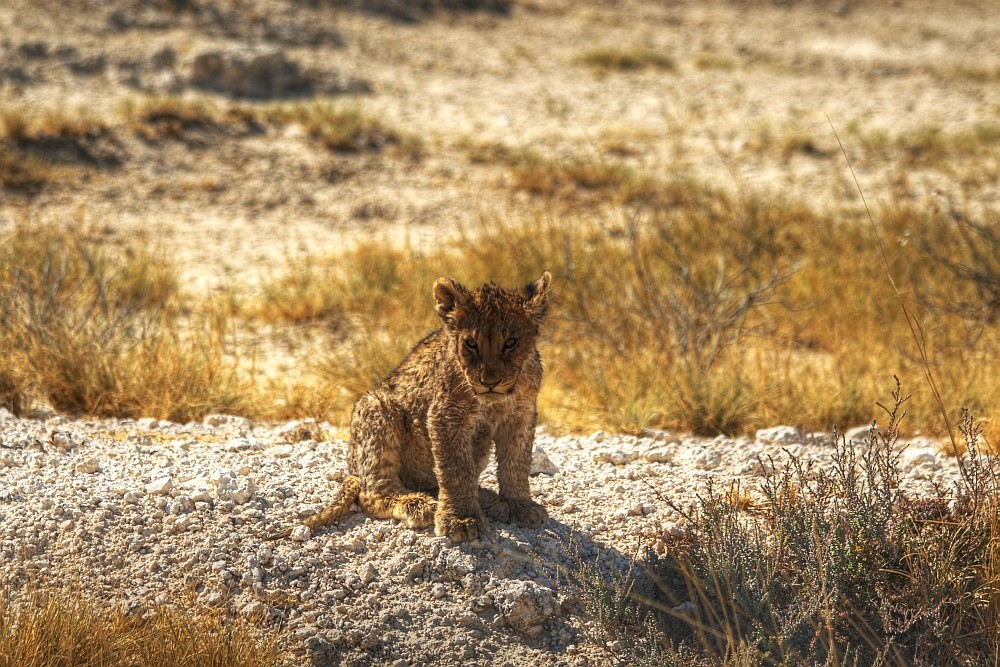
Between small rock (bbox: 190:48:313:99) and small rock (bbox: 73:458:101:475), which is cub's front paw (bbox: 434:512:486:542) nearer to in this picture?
small rock (bbox: 73:458:101:475)

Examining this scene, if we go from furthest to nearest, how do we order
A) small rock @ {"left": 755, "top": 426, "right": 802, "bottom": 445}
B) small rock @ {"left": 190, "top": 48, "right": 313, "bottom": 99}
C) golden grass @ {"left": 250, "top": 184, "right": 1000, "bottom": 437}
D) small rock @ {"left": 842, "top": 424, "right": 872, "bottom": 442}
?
small rock @ {"left": 190, "top": 48, "right": 313, "bottom": 99}, golden grass @ {"left": 250, "top": 184, "right": 1000, "bottom": 437}, small rock @ {"left": 842, "top": 424, "right": 872, "bottom": 442}, small rock @ {"left": 755, "top": 426, "right": 802, "bottom": 445}

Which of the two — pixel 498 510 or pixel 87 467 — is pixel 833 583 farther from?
pixel 87 467

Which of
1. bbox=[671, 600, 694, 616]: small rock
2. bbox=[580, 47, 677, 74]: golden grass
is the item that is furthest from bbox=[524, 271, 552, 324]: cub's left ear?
bbox=[580, 47, 677, 74]: golden grass

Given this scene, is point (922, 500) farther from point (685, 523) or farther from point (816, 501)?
point (685, 523)

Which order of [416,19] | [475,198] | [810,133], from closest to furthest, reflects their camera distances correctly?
1. [475,198]
2. [810,133]
3. [416,19]

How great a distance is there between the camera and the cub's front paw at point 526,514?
13.9ft

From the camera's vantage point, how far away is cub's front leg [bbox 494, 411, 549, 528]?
411 centimetres

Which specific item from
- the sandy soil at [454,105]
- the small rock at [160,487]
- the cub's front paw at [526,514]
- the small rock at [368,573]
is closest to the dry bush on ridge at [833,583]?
Result: the cub's front paw at [526,514]

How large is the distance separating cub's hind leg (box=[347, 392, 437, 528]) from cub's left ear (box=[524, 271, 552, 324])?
804mm

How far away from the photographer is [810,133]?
48.3ft

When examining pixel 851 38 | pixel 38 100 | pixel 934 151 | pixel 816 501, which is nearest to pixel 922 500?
pixel 816 501

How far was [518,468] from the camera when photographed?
4.20 m

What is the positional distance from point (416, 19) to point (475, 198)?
922 centimetres

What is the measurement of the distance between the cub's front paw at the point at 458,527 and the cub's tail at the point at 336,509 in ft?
1.52
